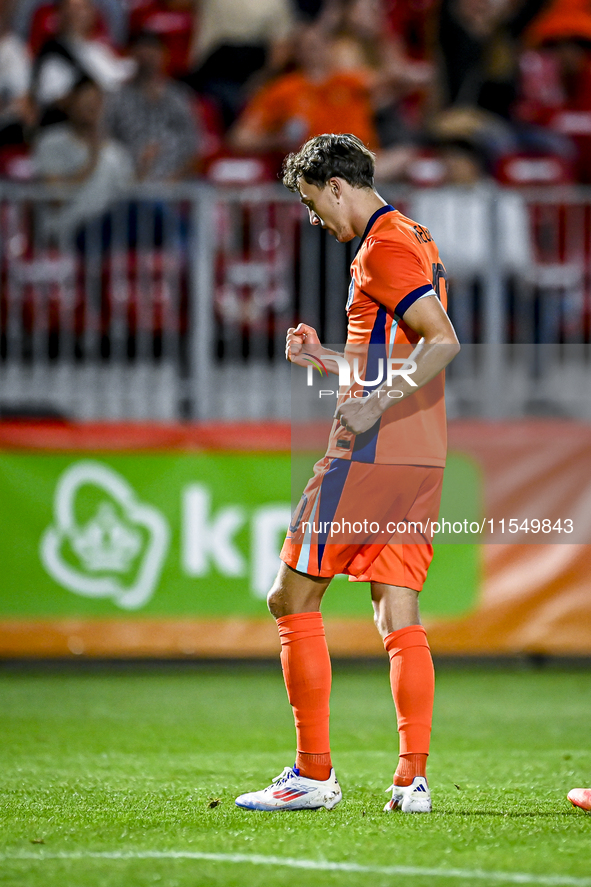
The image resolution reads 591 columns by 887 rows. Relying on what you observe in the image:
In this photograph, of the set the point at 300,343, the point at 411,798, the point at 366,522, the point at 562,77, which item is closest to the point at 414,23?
the point at 562,77

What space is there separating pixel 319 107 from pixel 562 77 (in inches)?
90.5

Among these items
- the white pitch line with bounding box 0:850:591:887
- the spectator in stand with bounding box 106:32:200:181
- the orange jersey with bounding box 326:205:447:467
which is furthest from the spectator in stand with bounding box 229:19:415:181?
the white pitch line with bounding box 0:850:591:887

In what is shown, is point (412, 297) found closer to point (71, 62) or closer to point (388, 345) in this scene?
point (388, 345)

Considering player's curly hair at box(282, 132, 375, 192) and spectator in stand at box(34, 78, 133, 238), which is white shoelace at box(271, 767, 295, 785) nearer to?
player's curly hair at box(282, 132, 375, 192)

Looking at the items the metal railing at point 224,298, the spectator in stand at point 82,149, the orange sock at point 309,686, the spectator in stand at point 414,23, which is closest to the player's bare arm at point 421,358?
the orange sock at point 309,686

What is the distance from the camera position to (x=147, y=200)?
8523 mm

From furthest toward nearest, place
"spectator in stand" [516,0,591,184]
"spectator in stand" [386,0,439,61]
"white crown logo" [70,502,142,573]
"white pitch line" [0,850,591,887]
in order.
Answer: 1. "spectator in stand" [386,0,439,61]
2. "spectator in stand" [516,0,591,184]
3. "white crown logo" [70,502,142,573]
4. "white pitch line" [0,850,591,887]

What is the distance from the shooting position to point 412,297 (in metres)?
3.94

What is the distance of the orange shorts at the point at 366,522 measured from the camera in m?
4.06

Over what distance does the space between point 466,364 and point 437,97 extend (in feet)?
12.2

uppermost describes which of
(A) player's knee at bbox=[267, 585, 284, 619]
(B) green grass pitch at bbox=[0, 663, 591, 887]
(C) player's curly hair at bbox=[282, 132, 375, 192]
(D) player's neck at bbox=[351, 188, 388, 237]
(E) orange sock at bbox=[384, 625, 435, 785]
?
(C) player's curly hair at bbox=[282, 132, 375, 192]

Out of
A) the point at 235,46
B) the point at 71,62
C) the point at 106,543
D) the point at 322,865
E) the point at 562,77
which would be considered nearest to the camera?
the point at 322,865

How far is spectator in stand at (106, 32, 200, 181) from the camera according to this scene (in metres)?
9.92

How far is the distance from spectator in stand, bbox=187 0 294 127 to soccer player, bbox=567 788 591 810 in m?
7.92
